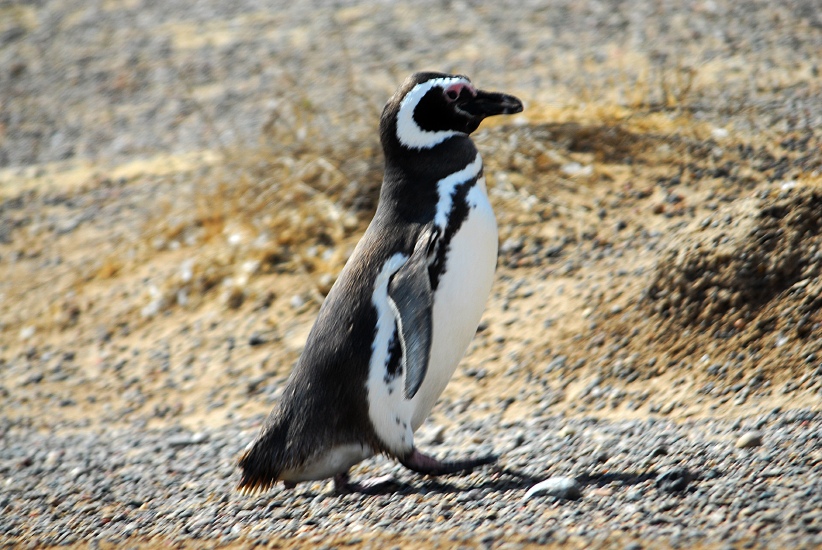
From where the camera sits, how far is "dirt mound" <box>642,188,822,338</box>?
399cm

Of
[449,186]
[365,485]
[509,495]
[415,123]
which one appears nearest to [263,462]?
[365,485]

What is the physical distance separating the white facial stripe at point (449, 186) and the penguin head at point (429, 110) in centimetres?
15

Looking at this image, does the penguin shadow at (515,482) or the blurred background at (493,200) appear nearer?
the penguin shadow at (515,482)

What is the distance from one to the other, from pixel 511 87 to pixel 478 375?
3.39 meters

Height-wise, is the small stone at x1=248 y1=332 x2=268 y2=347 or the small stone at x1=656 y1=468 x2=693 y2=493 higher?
the small stone at x1=656 y1=468 x2=693 y2=493

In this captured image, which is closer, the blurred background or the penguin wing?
the penguin wing

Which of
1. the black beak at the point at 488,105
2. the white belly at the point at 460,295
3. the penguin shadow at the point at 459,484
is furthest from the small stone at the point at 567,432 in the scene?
the black beak at the point at 488,105

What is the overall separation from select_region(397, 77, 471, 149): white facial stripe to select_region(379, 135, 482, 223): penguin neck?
0.9 inches

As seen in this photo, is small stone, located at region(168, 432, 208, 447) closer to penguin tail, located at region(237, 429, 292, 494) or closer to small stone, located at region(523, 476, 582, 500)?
penguin tail, located at region(237, 429, 292, 494)

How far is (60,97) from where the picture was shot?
989cm

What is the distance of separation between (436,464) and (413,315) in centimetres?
56

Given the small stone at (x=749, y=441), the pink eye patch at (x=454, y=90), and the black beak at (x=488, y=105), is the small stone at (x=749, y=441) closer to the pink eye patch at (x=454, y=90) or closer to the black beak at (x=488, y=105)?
the black beak at (x=488, y=105)

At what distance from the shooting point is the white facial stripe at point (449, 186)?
11.7 feet

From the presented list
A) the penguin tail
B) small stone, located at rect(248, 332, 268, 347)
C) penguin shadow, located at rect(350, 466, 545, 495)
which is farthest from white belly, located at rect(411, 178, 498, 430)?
small stone, located at rect(248, 332, 268, 347)
